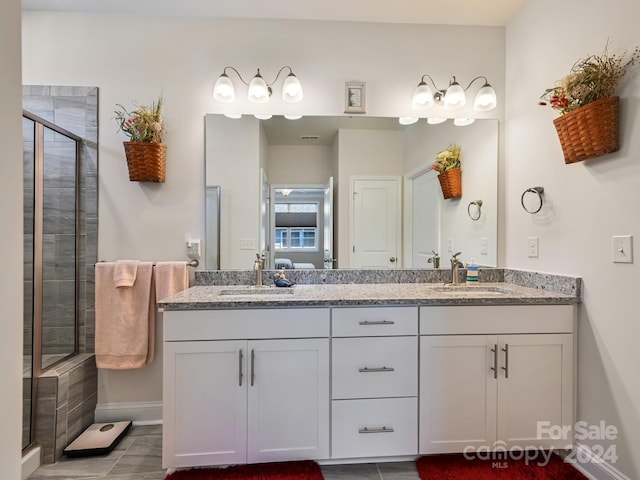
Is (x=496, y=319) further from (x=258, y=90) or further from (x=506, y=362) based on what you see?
(x=258, y=90)

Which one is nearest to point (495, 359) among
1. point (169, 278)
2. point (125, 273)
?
point (169, 278)

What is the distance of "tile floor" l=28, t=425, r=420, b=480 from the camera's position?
160 cm

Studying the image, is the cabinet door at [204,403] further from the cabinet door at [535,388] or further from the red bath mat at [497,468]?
the cabinet door at [535,388]

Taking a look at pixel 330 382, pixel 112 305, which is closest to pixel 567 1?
pixel 330 382

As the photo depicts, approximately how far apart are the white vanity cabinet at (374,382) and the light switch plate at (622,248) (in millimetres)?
900

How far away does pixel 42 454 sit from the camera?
170 cm

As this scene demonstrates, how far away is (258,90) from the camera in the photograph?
203 cm

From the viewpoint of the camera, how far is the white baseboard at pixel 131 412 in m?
2.06

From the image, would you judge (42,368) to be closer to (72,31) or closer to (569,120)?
(72,31)

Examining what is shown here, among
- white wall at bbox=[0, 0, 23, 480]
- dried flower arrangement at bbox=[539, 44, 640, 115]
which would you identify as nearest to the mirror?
dried flower arrangement at bbox=[539, 44, 640, 115]

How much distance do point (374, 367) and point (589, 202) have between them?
1324mm

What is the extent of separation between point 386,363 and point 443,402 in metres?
0.35

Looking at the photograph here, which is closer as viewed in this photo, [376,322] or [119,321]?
[376,322]

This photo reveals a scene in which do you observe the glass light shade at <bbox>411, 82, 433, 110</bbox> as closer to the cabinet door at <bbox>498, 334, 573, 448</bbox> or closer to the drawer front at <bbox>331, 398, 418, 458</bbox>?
the cabinet door at <bbox>498, 334, 573, 448</bbox>
